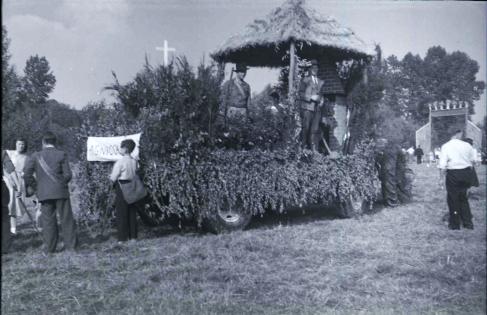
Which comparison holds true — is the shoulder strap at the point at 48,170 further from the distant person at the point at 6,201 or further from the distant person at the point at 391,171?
the distant person at the point at 391,171

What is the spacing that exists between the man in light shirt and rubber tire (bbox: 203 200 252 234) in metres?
3.51

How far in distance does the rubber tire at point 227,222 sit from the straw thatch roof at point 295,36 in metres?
4.48

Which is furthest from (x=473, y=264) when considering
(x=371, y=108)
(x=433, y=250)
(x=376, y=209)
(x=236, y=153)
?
(x=371, y=108)

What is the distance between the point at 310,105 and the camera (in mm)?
9914

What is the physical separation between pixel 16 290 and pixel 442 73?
62.7 feet

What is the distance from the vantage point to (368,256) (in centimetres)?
597

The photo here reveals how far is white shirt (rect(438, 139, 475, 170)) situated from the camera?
7715mm

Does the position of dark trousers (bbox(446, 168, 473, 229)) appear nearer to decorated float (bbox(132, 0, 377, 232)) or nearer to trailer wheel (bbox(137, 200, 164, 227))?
decorated float (bbox(132, 0, 377, 232))

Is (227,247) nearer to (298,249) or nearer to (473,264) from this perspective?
(298,249)

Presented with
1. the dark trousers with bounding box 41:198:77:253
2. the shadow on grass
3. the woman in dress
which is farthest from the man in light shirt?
the woman in dress

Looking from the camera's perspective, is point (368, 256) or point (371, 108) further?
point (371, 108)

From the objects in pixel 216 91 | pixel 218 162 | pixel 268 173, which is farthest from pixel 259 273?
pixel 216 91

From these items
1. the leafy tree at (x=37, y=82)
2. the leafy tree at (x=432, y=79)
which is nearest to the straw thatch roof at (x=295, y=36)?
the leafy tree at (x=432, y=79)

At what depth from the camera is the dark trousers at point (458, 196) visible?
7.73m
